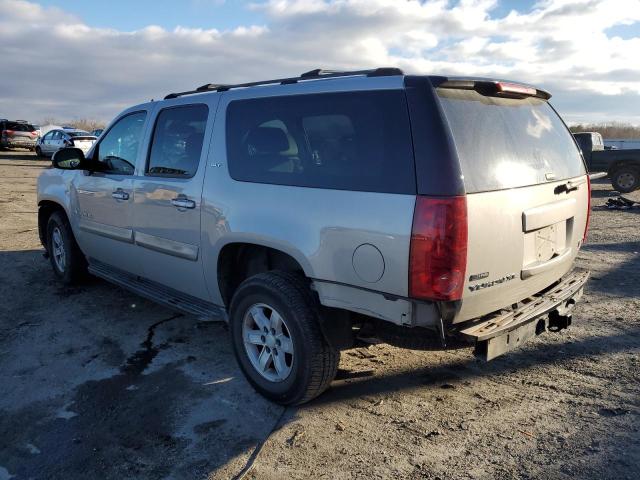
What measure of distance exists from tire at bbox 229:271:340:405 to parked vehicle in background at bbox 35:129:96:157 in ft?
73.7

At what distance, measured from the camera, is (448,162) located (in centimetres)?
268

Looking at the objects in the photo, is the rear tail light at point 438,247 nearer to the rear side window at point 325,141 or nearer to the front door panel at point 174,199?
the rear side window at point 325,141

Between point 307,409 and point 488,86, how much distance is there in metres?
2.24

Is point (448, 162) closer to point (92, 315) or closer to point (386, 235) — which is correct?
point (386, 235)

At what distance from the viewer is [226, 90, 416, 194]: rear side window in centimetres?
284

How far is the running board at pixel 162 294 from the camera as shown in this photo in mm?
4039

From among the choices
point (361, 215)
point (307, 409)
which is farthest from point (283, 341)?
point (361, 215)

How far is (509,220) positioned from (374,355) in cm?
179

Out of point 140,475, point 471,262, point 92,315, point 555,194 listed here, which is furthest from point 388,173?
point 92,315

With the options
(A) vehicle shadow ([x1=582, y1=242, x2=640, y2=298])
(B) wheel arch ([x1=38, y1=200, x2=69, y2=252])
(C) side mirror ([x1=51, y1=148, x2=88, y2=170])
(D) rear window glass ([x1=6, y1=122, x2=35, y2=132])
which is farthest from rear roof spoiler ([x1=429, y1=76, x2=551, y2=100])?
(D) rear window glass ([x1=6, y1=122, x2=35, y2=132])

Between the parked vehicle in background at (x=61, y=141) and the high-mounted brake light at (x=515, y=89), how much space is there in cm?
2323

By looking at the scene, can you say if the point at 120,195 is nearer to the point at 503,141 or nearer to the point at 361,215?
the point at 361,215

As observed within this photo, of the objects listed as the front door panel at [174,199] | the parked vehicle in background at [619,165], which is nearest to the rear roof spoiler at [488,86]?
the front door panel at [174,199]

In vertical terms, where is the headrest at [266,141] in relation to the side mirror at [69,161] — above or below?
above
